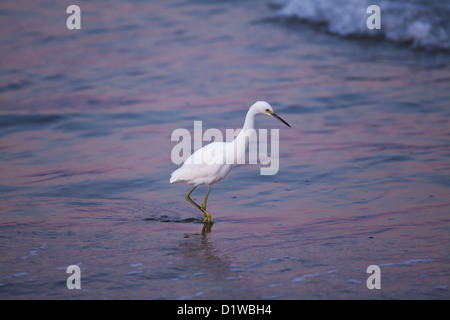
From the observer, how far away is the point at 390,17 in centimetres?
1299

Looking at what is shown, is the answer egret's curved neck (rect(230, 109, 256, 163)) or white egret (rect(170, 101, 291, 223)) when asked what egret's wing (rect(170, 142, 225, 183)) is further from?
egret's curved neck (rect(230, 109, 256, 163))

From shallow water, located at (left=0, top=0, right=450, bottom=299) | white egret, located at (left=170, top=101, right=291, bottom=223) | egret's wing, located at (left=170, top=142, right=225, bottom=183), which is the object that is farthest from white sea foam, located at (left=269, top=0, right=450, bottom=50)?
egret's wing, located at (left=170, top=142, right=225, bottom=183)

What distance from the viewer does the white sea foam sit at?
483 inches

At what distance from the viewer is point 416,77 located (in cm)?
1052

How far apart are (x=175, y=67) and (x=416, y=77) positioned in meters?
4.28

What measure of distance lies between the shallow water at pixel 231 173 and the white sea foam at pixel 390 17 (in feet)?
1.06

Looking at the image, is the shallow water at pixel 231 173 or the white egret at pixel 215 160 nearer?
the shallow water at pixel 231 173

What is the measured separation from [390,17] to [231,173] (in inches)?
286

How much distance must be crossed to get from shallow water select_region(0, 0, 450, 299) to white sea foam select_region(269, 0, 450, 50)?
323mm

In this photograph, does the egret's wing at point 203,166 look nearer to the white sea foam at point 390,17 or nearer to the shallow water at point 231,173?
the shallow water at point 231,173

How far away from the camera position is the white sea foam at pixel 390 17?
1227 centimetres

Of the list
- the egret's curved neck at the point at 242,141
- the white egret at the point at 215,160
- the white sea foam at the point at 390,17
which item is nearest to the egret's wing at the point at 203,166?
the white egret at the point at 215,160
